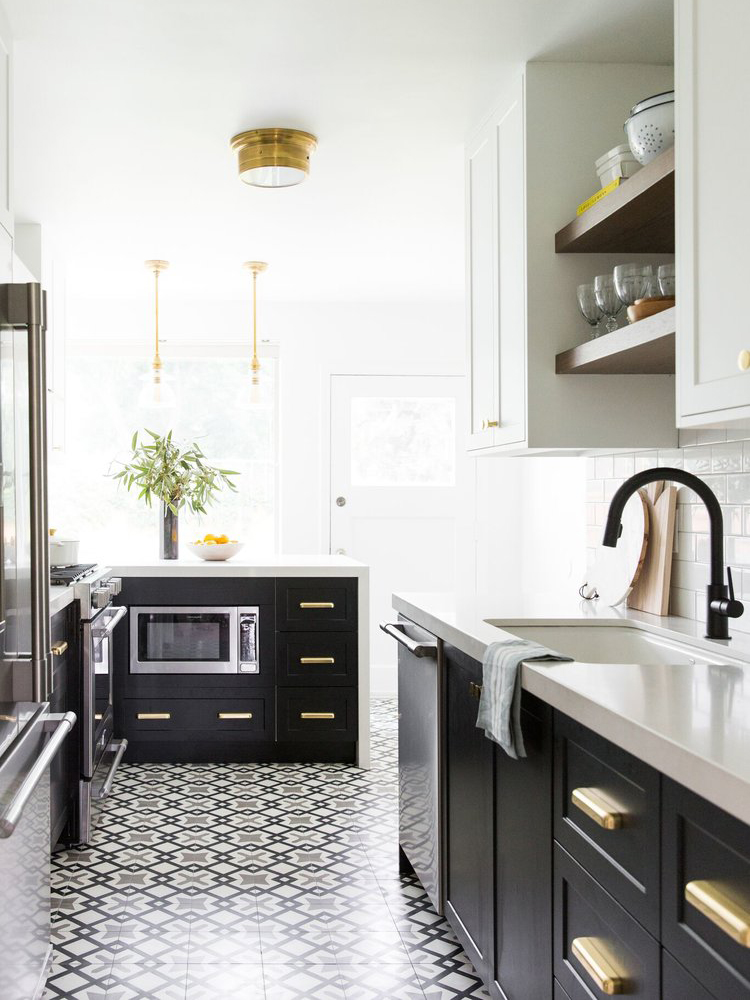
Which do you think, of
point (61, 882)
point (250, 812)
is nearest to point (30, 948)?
point (61, 882)

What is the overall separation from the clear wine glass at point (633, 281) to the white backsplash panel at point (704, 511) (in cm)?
39

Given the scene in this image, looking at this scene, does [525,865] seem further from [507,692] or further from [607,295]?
[607,295]

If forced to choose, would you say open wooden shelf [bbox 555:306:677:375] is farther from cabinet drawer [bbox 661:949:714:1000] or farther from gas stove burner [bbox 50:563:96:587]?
gas stove burner [bbox 50:563:96:587]

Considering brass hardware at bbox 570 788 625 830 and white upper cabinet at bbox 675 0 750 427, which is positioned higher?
white upper cabinet at bbox 675 0 750 427

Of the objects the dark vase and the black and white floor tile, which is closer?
the black and white floor tile

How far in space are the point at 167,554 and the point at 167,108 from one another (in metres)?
2.34

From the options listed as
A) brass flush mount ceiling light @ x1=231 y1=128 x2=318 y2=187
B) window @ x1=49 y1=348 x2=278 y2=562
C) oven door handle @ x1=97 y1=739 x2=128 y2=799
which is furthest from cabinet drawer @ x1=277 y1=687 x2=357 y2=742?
brass flush mount ceiling light @ x1=231 y1=128 x2=318 y2=187

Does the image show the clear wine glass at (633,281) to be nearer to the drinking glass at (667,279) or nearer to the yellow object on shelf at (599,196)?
the drinking glass at (667,279)

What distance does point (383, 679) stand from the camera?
19.9 feet

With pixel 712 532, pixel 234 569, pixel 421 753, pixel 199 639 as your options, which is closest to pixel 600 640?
pixel 712 532

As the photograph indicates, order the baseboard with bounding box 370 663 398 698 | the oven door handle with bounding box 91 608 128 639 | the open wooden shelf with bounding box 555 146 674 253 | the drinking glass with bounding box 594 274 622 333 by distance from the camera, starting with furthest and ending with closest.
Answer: the baseboard with bounding box 370 663 398 698
the oven door handle with bounding box 91 608 128 639
the drinking glass with bounding box 594 274 622 333
the open wooden shelf with bounding box 555 146 674 253

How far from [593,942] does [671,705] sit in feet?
1.32

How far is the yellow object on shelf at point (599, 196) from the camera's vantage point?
231 centimetres

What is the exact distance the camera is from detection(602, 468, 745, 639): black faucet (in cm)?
202
